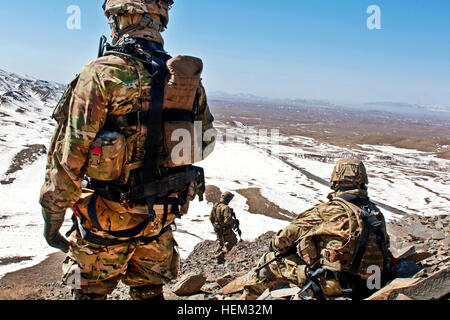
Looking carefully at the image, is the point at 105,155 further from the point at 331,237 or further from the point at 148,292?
the point at 331,237

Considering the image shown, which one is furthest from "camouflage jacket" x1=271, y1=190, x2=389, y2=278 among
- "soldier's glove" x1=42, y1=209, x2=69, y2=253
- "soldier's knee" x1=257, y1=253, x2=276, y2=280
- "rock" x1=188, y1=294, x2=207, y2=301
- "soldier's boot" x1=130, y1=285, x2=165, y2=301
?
"soldier's glove" x1=42, y1=209, x2=69, y2=253

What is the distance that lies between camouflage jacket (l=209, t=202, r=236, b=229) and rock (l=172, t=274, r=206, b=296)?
4.87 m

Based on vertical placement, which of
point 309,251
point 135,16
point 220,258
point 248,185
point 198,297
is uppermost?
point 135,16

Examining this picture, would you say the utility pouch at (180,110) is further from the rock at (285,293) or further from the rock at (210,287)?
the rock at (210,287)

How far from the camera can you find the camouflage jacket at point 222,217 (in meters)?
10.0

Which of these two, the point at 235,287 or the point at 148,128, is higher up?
the point at 148,128

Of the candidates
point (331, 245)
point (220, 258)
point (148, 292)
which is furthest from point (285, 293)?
point (220, 258)

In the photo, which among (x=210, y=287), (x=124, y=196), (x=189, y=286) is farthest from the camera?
(x=210, y=287)

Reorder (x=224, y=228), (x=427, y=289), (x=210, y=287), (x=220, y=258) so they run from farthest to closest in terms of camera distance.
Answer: (x=224, y=228), (x=220, y=258), (x=210, y=287), (x=427, y=289)

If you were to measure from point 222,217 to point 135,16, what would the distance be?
327 inches

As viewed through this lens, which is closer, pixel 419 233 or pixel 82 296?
pixel 82 296

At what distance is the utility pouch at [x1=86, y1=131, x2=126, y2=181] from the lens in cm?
204

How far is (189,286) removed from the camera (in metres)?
4.98

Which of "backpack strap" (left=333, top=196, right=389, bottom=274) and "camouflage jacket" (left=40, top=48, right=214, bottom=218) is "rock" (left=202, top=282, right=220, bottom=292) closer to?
"backpack strap" (left=333, top=196, right=389, bottom=274)
